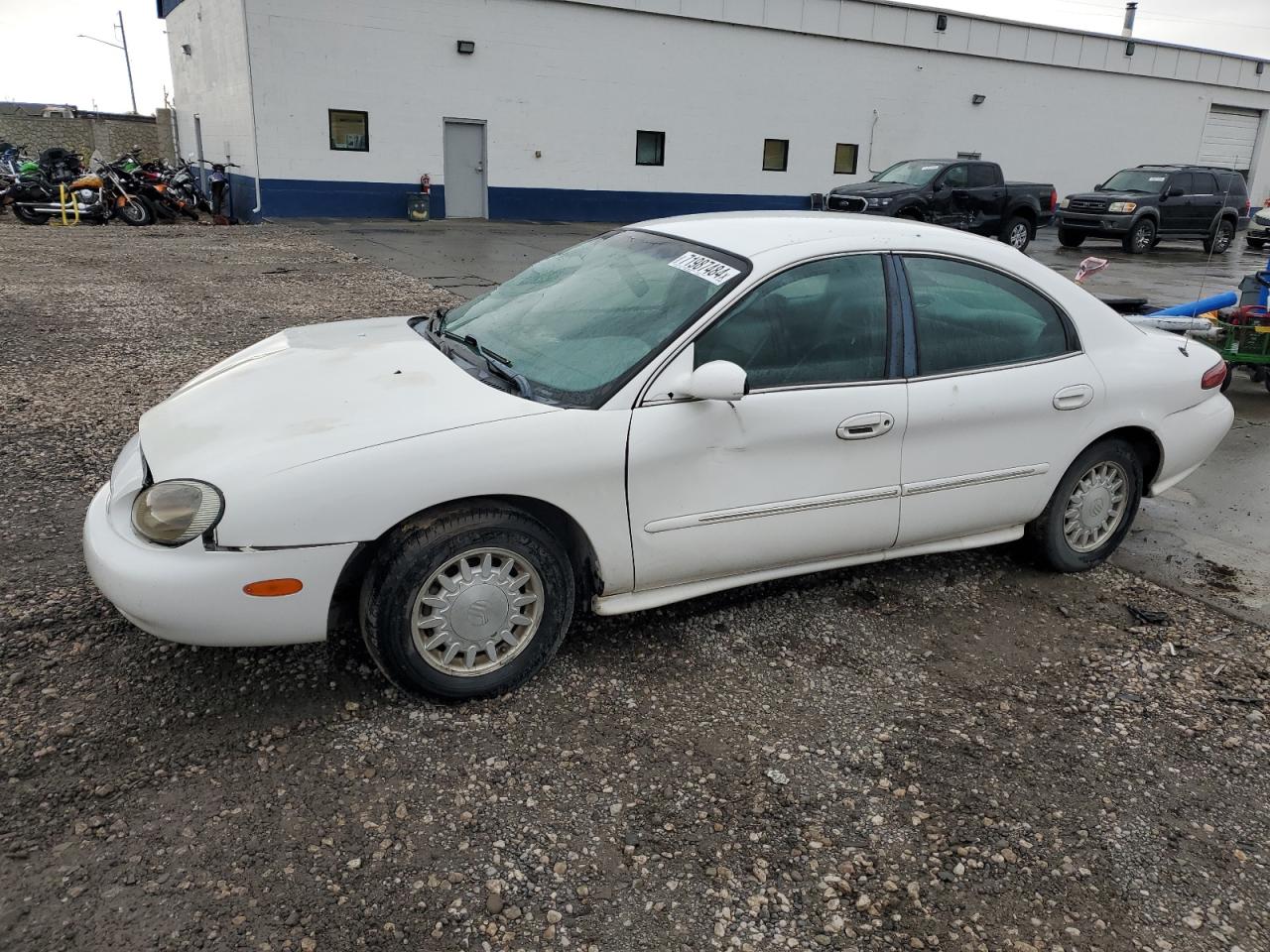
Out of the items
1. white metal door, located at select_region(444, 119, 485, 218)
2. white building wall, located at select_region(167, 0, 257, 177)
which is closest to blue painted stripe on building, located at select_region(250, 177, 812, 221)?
white metal door, located at select_region(444, 119, 485, 218)

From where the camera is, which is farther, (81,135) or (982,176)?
(81,135)

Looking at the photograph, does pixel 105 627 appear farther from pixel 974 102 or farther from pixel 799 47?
pixel 974 102

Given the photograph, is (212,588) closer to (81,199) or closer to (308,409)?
(308,409)

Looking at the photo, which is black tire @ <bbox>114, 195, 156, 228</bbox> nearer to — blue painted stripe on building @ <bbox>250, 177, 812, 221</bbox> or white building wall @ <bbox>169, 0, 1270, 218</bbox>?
blue painted stripe on building @ <bbox>250, 177, 812, 221</bbox>

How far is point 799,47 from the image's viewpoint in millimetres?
24891

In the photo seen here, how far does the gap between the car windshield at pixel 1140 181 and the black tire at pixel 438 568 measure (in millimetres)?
21714

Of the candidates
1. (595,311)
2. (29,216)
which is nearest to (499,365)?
(595,311)

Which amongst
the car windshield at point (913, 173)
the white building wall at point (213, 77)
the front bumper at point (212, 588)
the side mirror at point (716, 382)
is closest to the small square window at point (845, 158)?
the car windshield at point (913, 173)

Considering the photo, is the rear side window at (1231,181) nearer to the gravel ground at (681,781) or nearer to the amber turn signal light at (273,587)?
the gravel ground at (681,781)

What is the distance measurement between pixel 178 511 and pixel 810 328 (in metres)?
2.23

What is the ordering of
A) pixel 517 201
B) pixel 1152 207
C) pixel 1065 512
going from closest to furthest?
pixel 1065 512 < pixel 1152 207 < pixel 517 201

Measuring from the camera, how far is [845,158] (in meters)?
26.7

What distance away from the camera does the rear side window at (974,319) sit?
3721 mm

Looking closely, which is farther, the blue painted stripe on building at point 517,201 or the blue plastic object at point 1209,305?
the blue painted stripe on building at point 517,201
